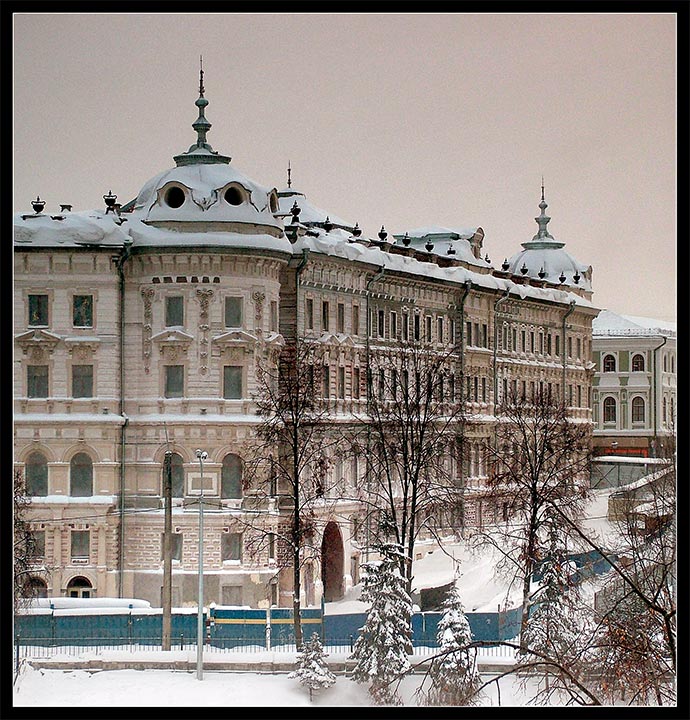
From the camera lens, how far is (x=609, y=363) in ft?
193

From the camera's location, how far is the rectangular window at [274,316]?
32.7 metres

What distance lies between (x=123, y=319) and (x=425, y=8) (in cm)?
2062

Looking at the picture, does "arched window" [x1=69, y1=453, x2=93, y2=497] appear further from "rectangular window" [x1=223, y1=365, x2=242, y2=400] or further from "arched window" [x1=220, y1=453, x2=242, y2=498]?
"rectangular window" [x1=223, y1=365, x2=242, y2=400]

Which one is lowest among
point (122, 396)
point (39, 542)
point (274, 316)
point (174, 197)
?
point (39, 542)

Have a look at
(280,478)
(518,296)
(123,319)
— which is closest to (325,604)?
(280,478)

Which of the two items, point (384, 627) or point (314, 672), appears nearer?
point (314, 672)

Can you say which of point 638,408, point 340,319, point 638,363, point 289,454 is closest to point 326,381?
point 340,319

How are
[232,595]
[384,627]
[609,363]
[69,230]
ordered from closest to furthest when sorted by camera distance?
[384,627]
[232,595]
[69,230]
[609,363]

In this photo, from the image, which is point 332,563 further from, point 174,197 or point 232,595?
point 174,197

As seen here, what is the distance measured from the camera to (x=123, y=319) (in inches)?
1265

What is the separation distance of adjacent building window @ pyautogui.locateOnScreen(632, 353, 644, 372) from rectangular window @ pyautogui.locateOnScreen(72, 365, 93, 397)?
2924 centimetres

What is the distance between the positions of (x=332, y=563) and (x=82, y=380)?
5.93 meters

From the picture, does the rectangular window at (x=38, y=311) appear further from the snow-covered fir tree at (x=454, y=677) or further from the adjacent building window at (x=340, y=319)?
the snow-covered fir tree at (x=454, y=677)

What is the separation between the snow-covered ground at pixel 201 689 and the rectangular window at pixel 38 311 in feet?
29.9
